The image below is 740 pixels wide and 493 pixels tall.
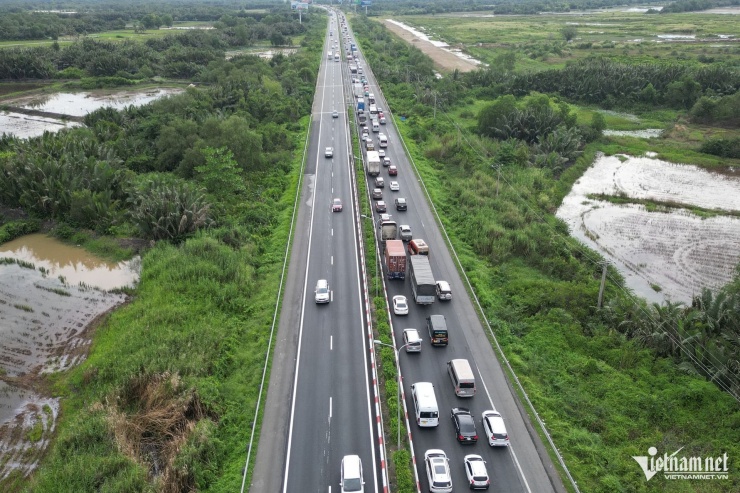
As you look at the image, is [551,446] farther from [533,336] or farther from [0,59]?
[0,59]

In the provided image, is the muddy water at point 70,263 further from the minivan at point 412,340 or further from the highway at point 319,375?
A: the minivan at point 412,340

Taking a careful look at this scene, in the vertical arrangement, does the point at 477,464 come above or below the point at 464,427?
below

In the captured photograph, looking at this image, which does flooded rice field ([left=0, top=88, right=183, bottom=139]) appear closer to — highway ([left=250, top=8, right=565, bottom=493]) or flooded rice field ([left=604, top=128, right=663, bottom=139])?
highway ([left=250, top=8, right=565, bottom=493])

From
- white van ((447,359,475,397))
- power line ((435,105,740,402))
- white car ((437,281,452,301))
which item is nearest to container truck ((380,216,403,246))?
white car ((437,281,452,301))

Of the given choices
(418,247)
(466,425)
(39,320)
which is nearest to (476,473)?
(466,425)

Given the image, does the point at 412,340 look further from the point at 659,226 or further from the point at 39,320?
the point at 659,226

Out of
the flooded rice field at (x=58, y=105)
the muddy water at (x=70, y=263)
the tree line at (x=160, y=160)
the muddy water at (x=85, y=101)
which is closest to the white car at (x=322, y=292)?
the tree line at (x=160, y=160)

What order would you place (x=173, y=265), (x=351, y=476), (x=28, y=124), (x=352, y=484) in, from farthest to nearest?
(x=28, y=124) → (x=173, y=265) → (x=351, y=476) → (x=352, y=484)
